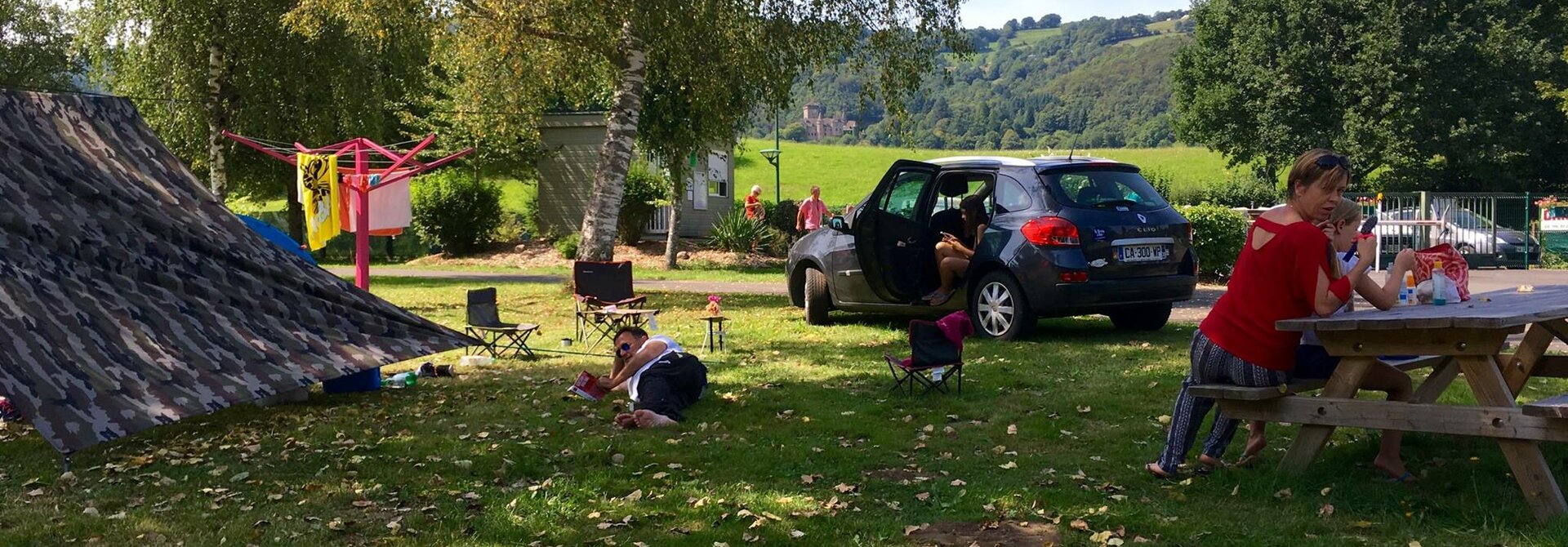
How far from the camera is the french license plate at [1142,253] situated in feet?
33.6

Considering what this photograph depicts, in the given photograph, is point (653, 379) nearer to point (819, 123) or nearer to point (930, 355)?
point (930, 355)

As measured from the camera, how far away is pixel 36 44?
41281mm

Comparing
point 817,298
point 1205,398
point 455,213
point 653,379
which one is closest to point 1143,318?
point 817,298

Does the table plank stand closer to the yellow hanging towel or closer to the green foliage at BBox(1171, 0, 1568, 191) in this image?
the yellow hanging towel

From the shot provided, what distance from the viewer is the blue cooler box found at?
8.64 metres

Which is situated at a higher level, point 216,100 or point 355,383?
point 216,100

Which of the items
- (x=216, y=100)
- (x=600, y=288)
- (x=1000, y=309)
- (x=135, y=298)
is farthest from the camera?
(x=216, y=100)

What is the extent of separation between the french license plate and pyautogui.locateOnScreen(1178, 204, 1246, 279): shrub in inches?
340

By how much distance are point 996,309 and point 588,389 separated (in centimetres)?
412

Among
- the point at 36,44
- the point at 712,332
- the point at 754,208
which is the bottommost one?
the point at 712,332

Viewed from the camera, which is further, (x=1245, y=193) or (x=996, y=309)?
(x=1245, y=193)

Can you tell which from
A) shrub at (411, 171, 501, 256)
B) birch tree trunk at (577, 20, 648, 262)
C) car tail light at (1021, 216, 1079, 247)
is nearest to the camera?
car tail light at (1021, 216, 1079, 247)

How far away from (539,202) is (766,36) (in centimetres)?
2047

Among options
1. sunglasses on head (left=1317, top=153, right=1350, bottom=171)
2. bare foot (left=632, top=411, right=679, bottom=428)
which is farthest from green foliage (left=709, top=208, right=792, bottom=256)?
sunglasses on head (left=1317, top=153, right=1350, bottom=171)
